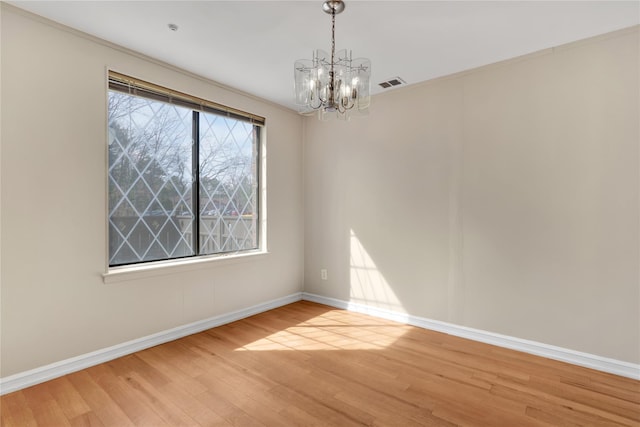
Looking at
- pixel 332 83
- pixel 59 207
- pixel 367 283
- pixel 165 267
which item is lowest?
pixel 367 283

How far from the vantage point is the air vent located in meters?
3.23

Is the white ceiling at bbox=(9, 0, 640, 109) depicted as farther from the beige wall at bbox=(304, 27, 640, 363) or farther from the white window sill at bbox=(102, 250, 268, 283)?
the white window sill at bbox=(102, 250, 268, 283)

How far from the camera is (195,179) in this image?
3273mm

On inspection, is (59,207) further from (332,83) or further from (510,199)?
(510,199)

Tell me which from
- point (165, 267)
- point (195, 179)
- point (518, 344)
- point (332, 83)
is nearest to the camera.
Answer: point (332, 83)

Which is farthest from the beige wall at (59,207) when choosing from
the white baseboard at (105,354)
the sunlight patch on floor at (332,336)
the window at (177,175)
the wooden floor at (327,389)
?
the sunlight patch on floor at (332,336)

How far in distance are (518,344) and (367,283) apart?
157 cm

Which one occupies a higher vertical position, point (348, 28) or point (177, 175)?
point (348, 28)

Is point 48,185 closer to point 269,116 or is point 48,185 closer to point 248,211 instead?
point 248,211

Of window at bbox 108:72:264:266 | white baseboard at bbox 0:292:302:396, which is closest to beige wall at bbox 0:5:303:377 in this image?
white baseboard at bbox 0:292:302:396

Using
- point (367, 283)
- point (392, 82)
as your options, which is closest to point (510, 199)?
point (392, 82)

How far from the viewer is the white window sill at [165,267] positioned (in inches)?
102

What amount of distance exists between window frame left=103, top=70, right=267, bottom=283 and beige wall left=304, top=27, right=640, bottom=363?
1006 millimetres

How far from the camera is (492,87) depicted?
2.91m
